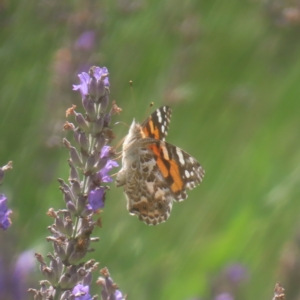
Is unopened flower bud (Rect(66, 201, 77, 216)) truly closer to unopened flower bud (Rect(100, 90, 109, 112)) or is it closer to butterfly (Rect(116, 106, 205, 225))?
unopened flower bud (Rect(100, 90, 109, 112))

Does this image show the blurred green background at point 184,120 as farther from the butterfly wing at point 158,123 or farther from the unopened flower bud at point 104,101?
the unopened flower bud at point 104,101

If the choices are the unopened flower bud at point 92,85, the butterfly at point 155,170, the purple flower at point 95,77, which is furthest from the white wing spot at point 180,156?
the unopened flower bud at point 92,85

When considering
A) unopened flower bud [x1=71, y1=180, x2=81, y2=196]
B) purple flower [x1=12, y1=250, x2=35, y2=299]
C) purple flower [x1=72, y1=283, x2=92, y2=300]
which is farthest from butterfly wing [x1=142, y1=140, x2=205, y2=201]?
purple flower [x1=72, y1=283, x2=92, y2=300]

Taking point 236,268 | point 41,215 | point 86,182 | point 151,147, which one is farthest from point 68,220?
point 236,268

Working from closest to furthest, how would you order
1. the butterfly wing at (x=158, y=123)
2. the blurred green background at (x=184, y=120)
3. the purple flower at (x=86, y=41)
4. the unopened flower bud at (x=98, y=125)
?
the unopened flower bud at (x=98, y=125) → the butterfly wing at (x=158, y=123) → the blurred green background at (x=184, y=120) → the purple flower at (x=86, y=41)

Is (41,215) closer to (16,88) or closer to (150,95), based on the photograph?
(16,88)

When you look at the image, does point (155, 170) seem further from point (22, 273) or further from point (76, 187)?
point (76, 187)

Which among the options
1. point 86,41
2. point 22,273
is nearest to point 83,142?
point 22,273
